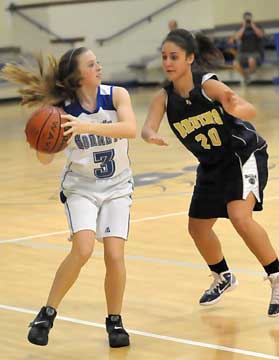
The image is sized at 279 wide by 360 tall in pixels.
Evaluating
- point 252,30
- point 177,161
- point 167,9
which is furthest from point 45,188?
point 167,9

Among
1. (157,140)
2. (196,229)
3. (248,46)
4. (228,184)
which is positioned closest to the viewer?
(157,140)

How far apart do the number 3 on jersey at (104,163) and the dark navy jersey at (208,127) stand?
510 mm

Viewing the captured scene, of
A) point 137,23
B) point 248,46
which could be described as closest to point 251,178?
point 248,46

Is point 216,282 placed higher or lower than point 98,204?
lower

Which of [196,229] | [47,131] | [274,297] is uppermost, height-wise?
[47,131]

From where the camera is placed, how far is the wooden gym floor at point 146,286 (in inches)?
189

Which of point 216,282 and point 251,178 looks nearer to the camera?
point 251,178

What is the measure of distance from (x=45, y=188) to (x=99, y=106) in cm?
517

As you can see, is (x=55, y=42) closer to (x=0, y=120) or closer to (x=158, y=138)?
(x=0, y=120)

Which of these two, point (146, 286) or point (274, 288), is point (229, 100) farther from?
point (146, 286)

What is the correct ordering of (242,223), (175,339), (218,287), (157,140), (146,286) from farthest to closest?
1. (146,286)
2. (218,287)
3. (242,223)
4. (157,140)
5. (175,339)

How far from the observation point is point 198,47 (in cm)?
531

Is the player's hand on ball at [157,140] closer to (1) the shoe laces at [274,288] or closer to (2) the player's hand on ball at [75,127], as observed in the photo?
(2) the player's hand on ball at [75,127]

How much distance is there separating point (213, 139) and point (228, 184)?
245 mm
